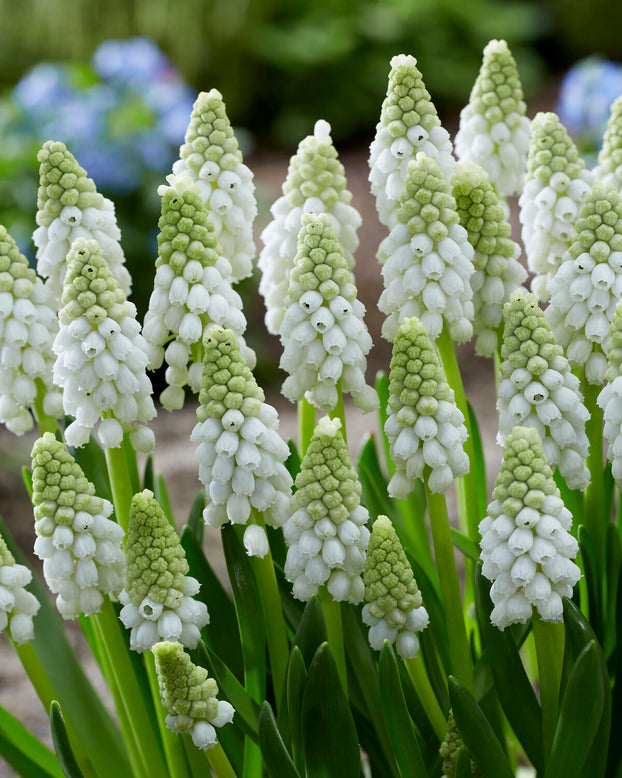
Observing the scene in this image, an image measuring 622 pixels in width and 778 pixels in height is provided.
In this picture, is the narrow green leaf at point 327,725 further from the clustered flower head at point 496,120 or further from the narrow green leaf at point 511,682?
the clustered flower head at point 496,120

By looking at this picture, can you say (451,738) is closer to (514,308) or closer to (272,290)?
(514,308)

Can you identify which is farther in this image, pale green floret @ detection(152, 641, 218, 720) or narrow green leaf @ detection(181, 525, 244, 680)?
Result: narrow green leaf @ detection(181, 525, 244, 680)

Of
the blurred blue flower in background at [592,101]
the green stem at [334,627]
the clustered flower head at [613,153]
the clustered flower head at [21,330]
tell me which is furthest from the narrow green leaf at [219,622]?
the blurred blue flower in background at [592,101]

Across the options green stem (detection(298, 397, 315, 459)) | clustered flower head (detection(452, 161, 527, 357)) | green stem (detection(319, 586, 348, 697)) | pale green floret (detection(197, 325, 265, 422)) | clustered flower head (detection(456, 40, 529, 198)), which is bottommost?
green stem (detection(319, 586, 348, 697))

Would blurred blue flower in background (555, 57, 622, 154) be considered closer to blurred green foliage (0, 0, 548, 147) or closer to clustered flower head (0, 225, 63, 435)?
blurred green foliage (0, 0, 548, 147)

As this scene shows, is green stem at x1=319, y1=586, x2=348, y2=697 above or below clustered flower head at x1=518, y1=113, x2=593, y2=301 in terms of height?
below

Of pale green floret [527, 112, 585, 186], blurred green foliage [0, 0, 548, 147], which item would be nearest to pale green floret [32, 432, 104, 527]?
pale green floret [527, 112, 585, 186]
